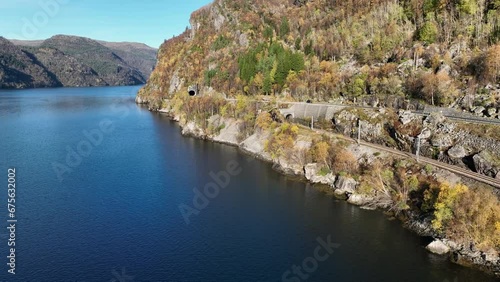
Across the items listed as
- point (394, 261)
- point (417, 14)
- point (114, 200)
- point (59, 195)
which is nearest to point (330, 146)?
point (394, 261)

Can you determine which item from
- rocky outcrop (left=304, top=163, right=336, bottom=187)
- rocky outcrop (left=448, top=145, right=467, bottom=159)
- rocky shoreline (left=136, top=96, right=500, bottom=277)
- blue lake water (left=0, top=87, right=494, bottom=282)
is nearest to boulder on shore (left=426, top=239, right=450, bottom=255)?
rocky shoreline (left=136, top=96, right=500, bottom=277)

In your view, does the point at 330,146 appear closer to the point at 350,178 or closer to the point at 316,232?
the point at 350,178
